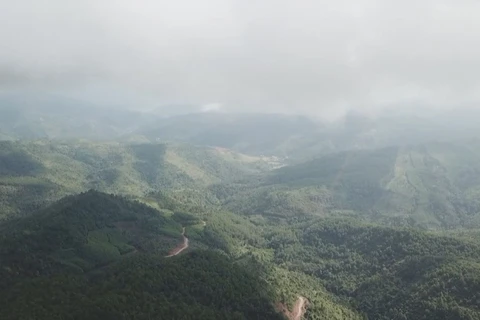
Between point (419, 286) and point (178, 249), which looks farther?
point (178, 249)

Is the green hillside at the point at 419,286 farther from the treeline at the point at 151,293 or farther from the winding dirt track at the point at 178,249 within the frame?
the winding dirt track at the point at 178,249

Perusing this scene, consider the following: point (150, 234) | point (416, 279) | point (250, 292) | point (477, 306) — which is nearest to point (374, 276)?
point (416, 279)

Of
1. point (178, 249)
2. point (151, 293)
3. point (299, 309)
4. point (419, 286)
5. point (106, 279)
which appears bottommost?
point (419, 286)

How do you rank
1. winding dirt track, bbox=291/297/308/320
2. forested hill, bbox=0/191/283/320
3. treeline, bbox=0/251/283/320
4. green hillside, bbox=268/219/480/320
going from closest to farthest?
1. treeline, bbox=0/251/283/320
2. forested hill, bbox=0/191/283/320
3. winding dirt track, bbox=291/297/308/320
4. green hillside, bbox=268/219/480/320

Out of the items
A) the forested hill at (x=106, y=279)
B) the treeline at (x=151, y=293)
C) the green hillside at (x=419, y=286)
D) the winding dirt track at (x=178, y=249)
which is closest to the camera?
the treeline at (x=151, y=293)

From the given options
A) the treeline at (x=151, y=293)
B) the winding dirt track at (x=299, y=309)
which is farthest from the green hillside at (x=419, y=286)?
the treeline at (x=151, y=293)

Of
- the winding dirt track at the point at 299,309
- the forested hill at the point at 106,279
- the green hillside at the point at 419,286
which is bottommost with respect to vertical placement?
the green hillside at the point at 419,286

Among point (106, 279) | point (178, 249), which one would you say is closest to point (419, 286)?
point (178, 249)

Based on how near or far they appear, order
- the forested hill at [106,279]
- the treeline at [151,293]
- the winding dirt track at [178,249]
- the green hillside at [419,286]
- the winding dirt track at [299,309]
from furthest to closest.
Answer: the winding dirt track at [178,249] → the green hillside at [419,286] → the winding dirt track at [299,309] → the forested hill at [106,279] → the treeline at [151,293]

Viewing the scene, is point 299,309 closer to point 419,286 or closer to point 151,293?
point 151,293

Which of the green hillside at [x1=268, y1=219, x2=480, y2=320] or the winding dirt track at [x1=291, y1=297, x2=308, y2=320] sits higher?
the winding dirt track at [x1=291, y1=297, x2=308, y2=320]

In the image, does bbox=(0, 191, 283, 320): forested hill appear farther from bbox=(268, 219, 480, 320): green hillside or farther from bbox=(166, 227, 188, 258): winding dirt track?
bbox=(268, 219, 480, 320): green hillside

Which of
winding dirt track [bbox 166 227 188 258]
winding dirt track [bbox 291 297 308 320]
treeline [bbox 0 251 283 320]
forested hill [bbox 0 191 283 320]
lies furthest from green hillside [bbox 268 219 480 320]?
winding dirt track [bbox 166 227 188 258]
